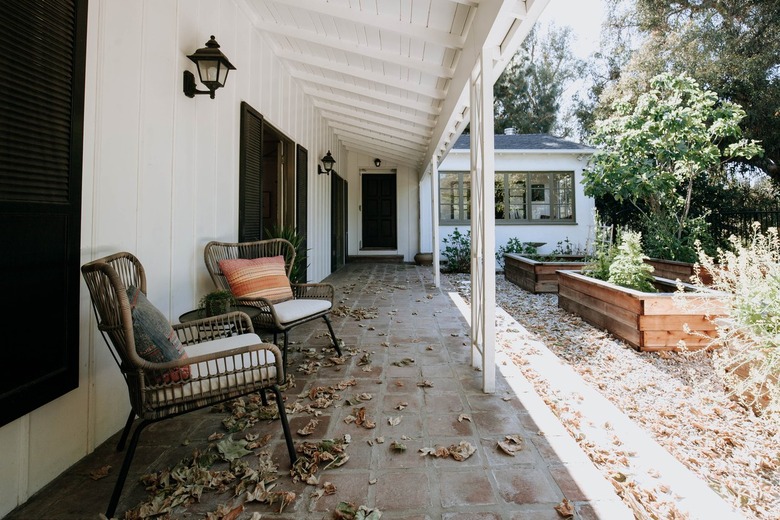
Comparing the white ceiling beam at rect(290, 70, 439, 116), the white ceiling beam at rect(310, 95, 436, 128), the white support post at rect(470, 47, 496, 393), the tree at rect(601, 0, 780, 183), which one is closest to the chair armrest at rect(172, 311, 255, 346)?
the white support post at rect(470, 47, 496, 393)

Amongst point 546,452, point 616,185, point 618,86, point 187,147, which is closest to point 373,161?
point 616,185

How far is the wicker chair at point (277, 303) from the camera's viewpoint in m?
2.66

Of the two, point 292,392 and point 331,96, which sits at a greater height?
point 331,96

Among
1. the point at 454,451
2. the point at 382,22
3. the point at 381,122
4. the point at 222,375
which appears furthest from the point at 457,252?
the point at 222,375

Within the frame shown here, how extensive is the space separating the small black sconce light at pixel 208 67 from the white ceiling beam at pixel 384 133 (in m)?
4.35

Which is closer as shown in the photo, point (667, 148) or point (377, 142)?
point (667, 148)

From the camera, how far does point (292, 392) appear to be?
2.50 meters

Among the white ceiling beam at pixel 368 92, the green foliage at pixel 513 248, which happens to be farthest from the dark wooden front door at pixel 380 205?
the white ceiling beam at pixel 368 92

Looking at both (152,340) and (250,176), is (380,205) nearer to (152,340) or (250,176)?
(250,176)

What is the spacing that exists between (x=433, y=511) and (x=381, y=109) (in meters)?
5.28

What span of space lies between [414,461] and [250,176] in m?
3.10

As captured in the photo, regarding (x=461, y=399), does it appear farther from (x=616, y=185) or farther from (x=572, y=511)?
(x=616, y=185)

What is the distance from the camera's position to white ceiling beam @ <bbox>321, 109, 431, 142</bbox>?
6375 millimetres

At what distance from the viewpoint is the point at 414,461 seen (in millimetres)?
1751
